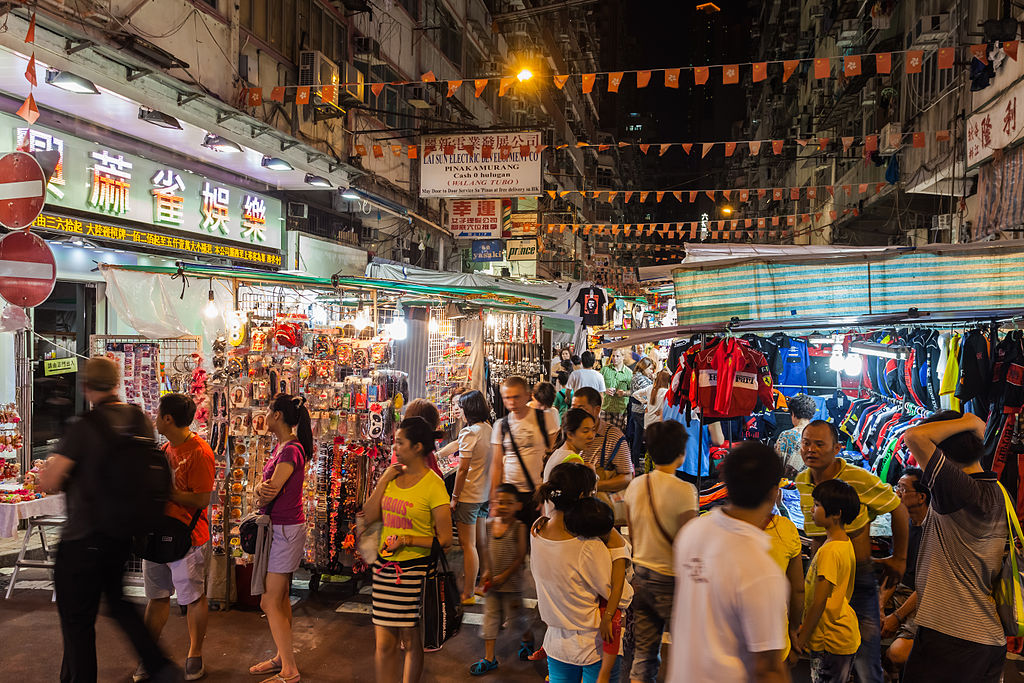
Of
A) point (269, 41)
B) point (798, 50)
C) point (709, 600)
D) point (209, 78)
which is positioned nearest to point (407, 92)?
point (269, 41)

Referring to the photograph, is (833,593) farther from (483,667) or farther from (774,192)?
(774,192)

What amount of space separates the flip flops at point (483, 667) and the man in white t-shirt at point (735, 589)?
2744mm

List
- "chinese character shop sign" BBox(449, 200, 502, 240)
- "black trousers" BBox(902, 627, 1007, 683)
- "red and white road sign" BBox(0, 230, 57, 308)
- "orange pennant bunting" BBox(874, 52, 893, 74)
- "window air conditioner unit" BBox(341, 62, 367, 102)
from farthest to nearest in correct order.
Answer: "chinese character shop sign" BBox(449, 200, 502, 240)
"window air conditioner unit" BBox(341, 62, 367, 102)
"orange pennant bunting" BBox(874, 52, 893, 74)
"red and white road sign" BBox(0, 230, 57, 308)
"black trousers" BBox(902, 627, 1007, 683)

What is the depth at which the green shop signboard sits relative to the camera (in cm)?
831

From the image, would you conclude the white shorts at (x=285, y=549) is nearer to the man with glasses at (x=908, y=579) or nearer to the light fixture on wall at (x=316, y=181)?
the man with glasses at (x=908, y=579)

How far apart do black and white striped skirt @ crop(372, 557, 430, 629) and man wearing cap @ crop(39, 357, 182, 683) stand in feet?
4.69

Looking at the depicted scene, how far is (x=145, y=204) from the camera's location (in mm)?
9891

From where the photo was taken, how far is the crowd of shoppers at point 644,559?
279cm

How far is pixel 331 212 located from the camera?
15070 mm

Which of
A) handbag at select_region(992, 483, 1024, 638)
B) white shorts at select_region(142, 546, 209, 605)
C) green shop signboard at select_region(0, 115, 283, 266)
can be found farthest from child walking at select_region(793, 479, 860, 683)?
green shop signboard at select_region(0, 115, 283, 266)

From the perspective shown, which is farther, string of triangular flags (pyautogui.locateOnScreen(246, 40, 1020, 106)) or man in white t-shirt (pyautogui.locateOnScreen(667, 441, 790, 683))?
string of triangular flags (pyautogui.locateOnScreen(246, 40, 1020, 106))

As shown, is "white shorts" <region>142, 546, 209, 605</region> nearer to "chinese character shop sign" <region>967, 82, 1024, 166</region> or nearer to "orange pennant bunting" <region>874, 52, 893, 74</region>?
"orange pennant bunting" <region>874, 52, 893, 74</region>

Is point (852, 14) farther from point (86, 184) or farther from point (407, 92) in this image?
point (86, 184)

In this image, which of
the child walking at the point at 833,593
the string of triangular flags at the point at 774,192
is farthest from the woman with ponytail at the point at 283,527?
the string of triangular flags at the point at 774,192
